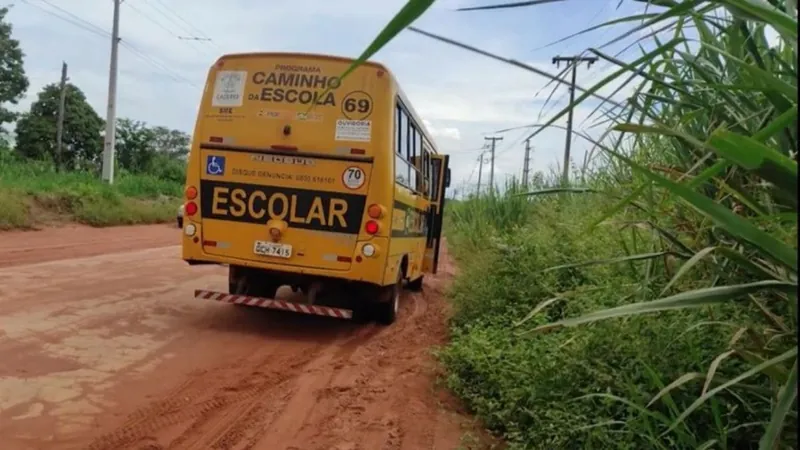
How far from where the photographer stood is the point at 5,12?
111 feet

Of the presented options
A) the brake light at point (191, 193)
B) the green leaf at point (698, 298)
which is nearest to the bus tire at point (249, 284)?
the brake light at point (191, 193)

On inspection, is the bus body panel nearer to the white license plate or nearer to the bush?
the white license plate

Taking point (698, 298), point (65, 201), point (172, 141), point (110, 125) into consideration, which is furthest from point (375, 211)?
point (172, 141)

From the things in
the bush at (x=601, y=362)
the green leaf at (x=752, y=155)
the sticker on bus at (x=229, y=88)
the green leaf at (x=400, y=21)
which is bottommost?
the bush at (x=601, y=362)

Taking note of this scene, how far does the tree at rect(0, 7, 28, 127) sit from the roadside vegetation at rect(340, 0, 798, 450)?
37271 mm

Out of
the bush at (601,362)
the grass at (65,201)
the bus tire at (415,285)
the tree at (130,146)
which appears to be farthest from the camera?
the tree at (130,146)

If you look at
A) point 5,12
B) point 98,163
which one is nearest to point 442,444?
point 5,12

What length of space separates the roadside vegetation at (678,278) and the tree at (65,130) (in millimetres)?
37953

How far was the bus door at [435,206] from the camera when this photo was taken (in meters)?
11.5

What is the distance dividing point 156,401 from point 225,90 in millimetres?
3860

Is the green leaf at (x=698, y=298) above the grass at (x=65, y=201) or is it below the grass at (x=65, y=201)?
above

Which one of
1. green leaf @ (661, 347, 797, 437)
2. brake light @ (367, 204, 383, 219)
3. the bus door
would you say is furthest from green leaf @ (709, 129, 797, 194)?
the bus door

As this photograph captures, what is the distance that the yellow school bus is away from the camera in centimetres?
707

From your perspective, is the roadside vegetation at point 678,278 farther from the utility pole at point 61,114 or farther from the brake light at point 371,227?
the utility pole at point 61,114
